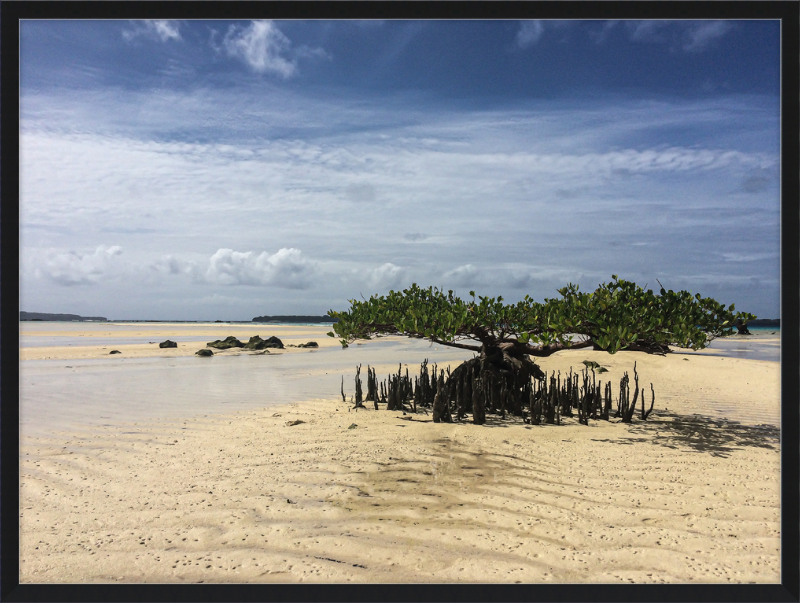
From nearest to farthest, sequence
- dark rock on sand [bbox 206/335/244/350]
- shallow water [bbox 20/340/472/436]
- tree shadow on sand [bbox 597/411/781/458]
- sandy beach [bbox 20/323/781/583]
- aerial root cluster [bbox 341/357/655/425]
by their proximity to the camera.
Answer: sandy beach [bbox 20/323/781/583], tree shadow on sand [bbox 597/411/781/458], aerial root cluster [bbox 341/357/655/425], shallow water [bbox 20/340/472/436], dark rock on sand [bbox 206/335/244/350]

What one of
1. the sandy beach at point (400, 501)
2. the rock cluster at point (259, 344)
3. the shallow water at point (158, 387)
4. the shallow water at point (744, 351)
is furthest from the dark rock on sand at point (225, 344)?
the shallow water at point (744, 351)

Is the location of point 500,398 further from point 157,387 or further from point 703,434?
point 157,387

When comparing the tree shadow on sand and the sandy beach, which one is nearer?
the sandy beach

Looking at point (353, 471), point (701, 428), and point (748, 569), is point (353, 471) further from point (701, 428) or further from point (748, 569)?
point (701, 428)

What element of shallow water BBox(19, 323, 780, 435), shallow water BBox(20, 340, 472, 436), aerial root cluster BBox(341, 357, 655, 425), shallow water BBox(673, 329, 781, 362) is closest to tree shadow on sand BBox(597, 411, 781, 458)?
aerial root cluster BBox(341, 357, 655, 425)

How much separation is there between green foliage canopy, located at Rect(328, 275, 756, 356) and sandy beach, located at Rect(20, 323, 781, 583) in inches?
57.3

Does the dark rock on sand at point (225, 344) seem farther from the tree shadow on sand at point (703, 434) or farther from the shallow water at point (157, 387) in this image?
the tree shadow on sand at point (703, 434)

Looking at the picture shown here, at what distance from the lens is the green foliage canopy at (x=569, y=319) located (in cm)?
668

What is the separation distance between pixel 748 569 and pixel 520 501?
174 centimetres

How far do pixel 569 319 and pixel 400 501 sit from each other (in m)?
3.80

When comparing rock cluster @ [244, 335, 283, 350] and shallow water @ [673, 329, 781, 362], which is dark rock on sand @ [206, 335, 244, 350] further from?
shallow water @ [673, 329, 781, 362]

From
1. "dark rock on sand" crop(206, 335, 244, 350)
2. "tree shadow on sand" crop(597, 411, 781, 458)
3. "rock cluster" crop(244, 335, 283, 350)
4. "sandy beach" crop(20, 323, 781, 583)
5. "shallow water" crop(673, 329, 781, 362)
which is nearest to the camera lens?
"sandy beach" crop(20, 323, 781, 583)

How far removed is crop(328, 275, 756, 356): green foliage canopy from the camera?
668 cm

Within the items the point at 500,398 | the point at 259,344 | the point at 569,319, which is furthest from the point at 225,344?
the point at 569,319
